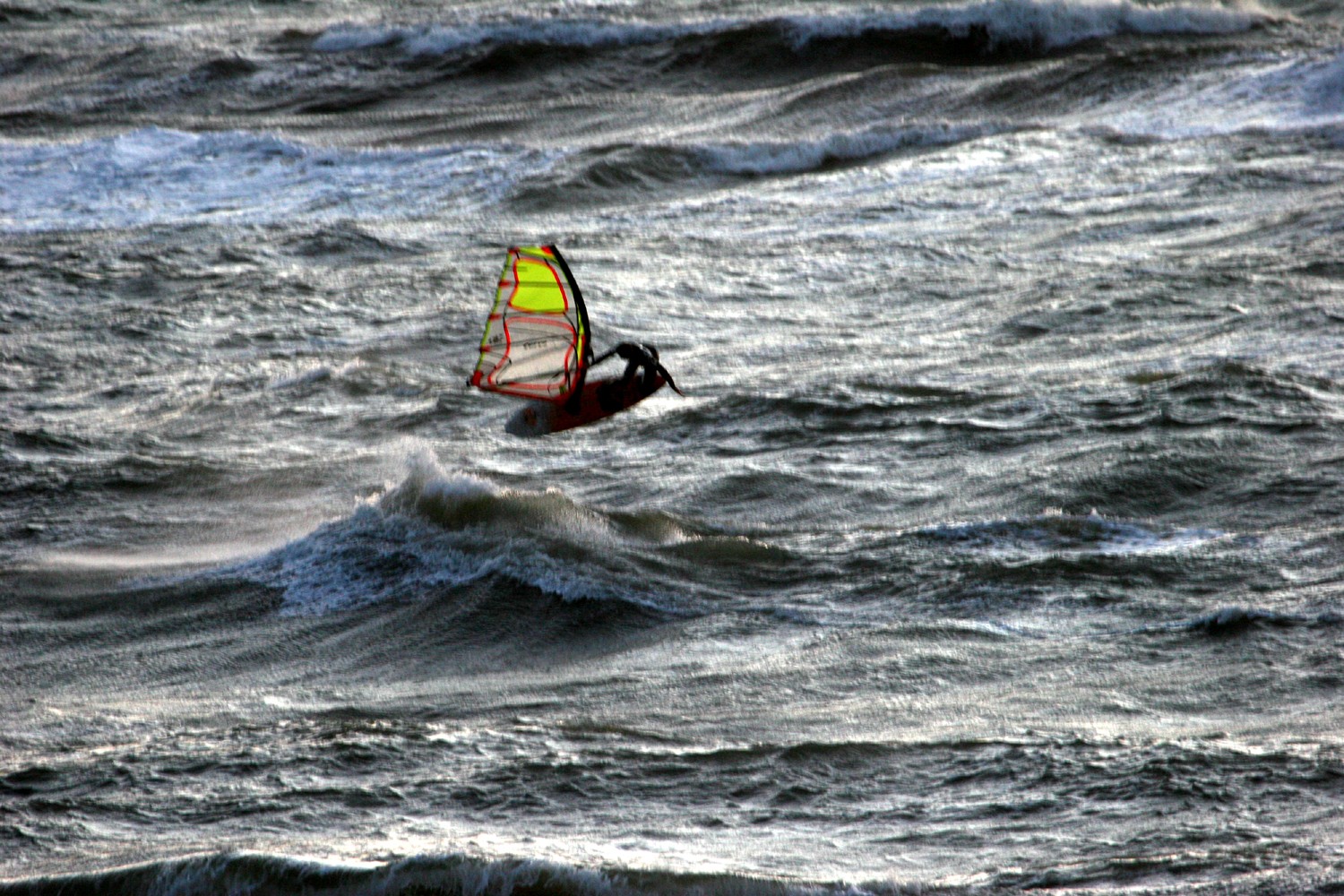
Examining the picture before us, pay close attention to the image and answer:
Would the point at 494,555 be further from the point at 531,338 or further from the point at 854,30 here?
the point at 854,30

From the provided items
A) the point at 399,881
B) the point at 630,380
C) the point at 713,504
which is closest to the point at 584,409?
the point at 630,380

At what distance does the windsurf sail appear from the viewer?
941cm

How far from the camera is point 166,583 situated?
9.82 meters

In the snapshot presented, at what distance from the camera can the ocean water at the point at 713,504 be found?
6.39 metres

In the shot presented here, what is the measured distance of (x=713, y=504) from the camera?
10.6 metres

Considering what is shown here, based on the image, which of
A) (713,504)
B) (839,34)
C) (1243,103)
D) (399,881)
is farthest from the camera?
(839,34)

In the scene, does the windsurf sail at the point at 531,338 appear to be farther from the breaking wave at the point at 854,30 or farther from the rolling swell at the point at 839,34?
the breaking wave at the point at 854,30

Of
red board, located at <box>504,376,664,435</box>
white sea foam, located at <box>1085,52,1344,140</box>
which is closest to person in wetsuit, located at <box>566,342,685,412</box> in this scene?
red board, located at <box>504,376,664,435</box>

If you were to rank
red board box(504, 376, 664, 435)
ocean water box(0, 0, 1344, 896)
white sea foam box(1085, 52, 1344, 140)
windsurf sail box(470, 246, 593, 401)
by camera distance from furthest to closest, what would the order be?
white sea foam box(1085, 52, 1344, 140) → windsurf sail box(470, 246, 593, 401) → red board box(504, 376, 664, 435) → ocean water box(0, 0, 1344, 896)

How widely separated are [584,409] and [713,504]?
5.38 feet

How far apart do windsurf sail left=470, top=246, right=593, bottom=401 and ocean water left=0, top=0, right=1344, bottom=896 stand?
39.3 inches

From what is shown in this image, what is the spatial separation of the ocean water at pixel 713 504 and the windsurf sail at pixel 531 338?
1.00 meters

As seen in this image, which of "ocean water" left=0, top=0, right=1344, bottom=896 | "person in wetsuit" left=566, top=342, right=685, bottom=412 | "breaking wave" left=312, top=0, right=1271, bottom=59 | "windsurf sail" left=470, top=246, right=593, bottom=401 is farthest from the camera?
"breaking wave" left=312, top=0, right=1271, bottom=59

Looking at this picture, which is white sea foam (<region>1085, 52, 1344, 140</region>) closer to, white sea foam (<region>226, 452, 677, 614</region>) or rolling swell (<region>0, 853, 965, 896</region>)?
white sea foam (<region>226, 452, 677, 614</region>)
